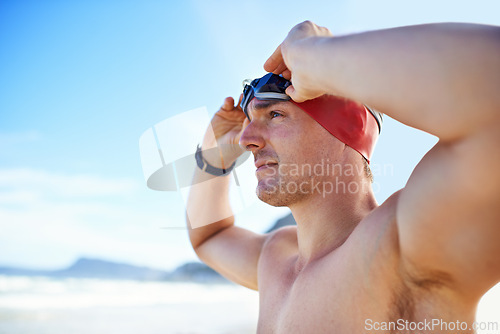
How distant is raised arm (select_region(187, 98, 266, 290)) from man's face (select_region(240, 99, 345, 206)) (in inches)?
29.3

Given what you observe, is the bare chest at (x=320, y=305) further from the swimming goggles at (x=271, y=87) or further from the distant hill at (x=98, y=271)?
the distant hill at (x=98, y=271)

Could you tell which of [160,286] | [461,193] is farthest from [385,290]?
[160,286]

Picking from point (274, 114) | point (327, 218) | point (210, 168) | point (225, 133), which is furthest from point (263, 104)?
point (210, 168)

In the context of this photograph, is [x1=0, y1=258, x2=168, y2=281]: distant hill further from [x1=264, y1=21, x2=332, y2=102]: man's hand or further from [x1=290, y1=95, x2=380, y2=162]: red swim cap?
[x1=264, y1=21, x2=332, y2=102]: man's hand

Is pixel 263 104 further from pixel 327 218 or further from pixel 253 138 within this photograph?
pixel 327 218

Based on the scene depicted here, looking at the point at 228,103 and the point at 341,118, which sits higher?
the point at 228,103

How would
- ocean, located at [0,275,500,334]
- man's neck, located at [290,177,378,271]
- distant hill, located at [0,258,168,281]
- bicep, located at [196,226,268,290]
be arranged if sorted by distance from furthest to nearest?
distant hill, located at [0,258,168,281]
ocean, located at [0,275,500,334]
bicep, located at [196,226,268,290]
man's neck, located at [290,177,378,271]

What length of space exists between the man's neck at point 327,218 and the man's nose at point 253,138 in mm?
383

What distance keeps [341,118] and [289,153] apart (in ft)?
1.11

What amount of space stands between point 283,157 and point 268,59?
54 centimetres

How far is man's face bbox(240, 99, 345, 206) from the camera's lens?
2.10m

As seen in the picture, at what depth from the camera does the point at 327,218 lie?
6.79 ft

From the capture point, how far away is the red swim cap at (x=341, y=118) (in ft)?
7.06

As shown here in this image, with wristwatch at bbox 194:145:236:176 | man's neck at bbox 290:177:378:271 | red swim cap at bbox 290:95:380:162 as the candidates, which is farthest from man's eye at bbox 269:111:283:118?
wristwatch at bbox 194:145:236:176
